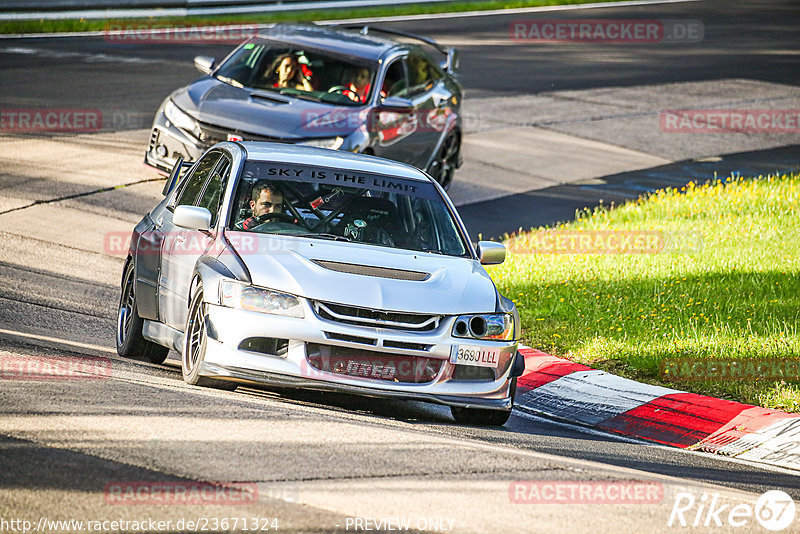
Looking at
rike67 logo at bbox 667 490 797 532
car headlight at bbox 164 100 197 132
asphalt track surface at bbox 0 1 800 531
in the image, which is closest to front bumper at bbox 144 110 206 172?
car headlight at bbox 164 100 197 132

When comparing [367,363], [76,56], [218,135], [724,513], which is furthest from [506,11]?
[724,513]

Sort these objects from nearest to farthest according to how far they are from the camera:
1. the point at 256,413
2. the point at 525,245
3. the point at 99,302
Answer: the point at 256,413
the point at 99,302
the point at 525,245

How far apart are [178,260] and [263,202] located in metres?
0.69

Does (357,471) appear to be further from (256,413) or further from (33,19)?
(33,19)

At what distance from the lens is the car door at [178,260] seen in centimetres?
816

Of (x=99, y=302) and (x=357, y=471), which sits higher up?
(x=357, y=471)

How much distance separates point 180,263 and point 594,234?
7000 mm

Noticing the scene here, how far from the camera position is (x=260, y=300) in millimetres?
7352

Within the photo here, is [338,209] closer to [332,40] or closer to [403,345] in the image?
[403,345]

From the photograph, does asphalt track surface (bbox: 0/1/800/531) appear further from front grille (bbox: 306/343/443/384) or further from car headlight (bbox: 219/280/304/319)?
car headlight (bbox: 219/280/304/319)

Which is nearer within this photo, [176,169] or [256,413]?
[256,413]

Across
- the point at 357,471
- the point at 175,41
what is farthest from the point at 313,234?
the point at 175,41

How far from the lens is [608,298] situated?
11.6m

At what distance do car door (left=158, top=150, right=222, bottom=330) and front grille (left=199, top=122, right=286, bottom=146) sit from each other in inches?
172
